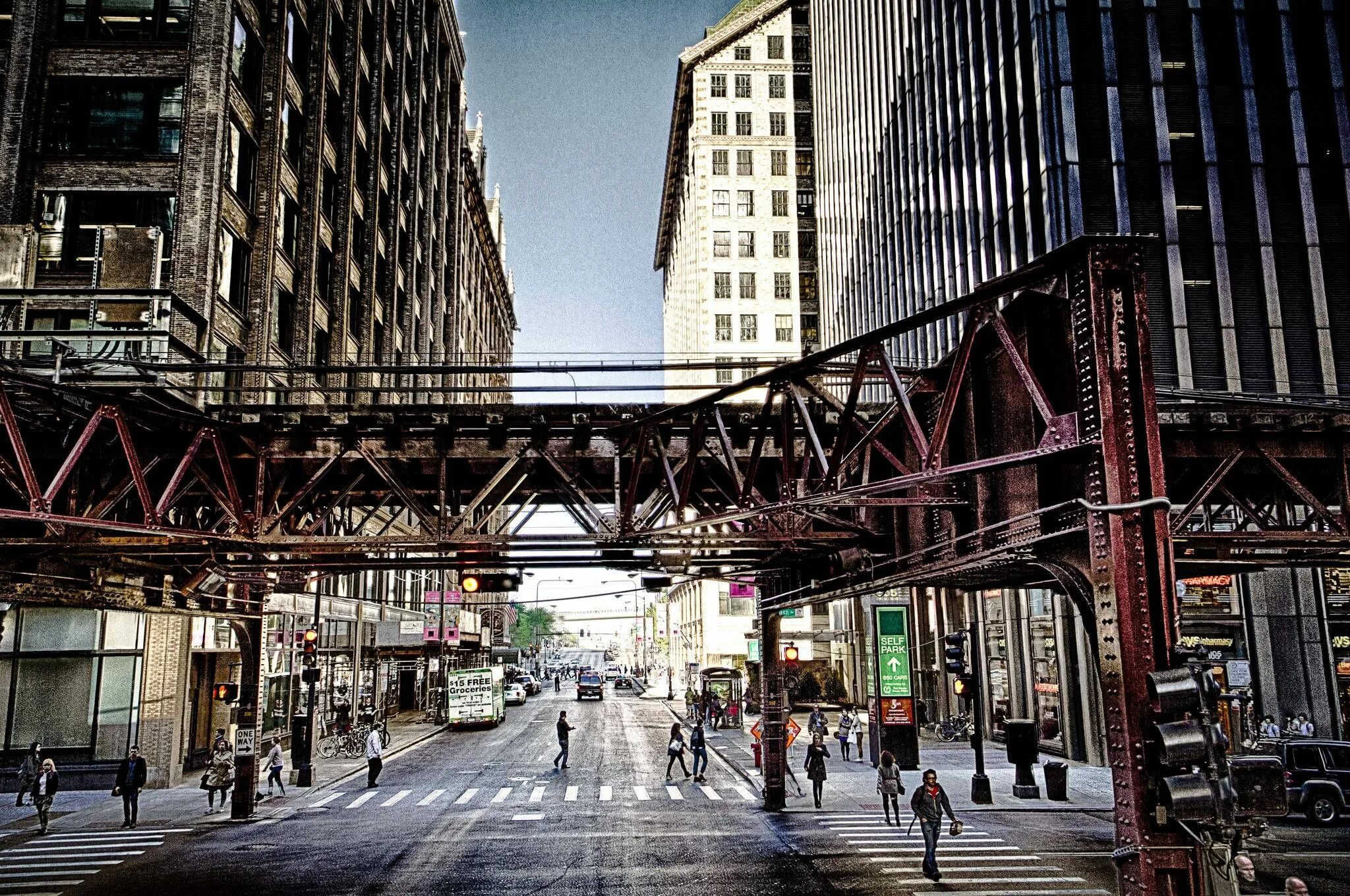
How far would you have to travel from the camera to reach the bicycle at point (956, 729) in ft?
136

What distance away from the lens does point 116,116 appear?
2995cm

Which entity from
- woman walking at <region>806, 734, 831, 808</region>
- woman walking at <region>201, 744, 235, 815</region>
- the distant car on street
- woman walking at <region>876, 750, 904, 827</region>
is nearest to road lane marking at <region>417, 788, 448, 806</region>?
woman walking at <region>201, 744, 235, 815</region>

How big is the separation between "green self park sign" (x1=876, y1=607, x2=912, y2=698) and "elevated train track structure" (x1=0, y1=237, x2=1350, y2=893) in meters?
5.81

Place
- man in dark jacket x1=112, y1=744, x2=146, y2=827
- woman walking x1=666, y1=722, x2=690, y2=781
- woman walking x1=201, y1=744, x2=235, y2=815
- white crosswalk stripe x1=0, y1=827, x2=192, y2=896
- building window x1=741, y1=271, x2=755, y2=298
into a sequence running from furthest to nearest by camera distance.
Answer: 1. building window x1=741, y1=271, x2=755, y2=298
2. woman walking x1=666, y1=722, x2=690, y2=781
3. woman walking x1=201, y1=744, x2=235, y2=815
4. man in dark jacket x1=112, y1=744, x2=146, y2=827
5. white crosswalk stripe x1=0, y1=827, x2=192, y2=896

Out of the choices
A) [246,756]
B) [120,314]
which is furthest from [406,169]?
[246,756]

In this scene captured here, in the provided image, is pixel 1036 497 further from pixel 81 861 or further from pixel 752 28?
pixel 752 28

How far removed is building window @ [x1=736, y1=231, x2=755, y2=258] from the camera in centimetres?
9406

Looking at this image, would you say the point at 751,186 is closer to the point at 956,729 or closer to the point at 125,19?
the point at 956,729

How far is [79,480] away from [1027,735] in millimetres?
22550

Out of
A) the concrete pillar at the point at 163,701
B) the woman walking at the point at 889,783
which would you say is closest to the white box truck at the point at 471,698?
the concrete pillar at the point at 163,701

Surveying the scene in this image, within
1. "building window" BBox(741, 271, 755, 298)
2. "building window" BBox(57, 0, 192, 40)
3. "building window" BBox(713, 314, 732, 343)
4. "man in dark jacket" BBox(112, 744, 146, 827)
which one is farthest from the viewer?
"building window" BBox(741, 271, 755, 298)

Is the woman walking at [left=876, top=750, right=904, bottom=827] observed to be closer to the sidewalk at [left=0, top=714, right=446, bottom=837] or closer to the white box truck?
the sidewalk at [left=0, top=714, right=446, bottom=837]

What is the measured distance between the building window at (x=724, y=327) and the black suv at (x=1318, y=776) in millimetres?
72721

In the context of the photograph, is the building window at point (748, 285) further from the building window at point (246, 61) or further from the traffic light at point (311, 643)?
the traffic light at point (311, 643)
